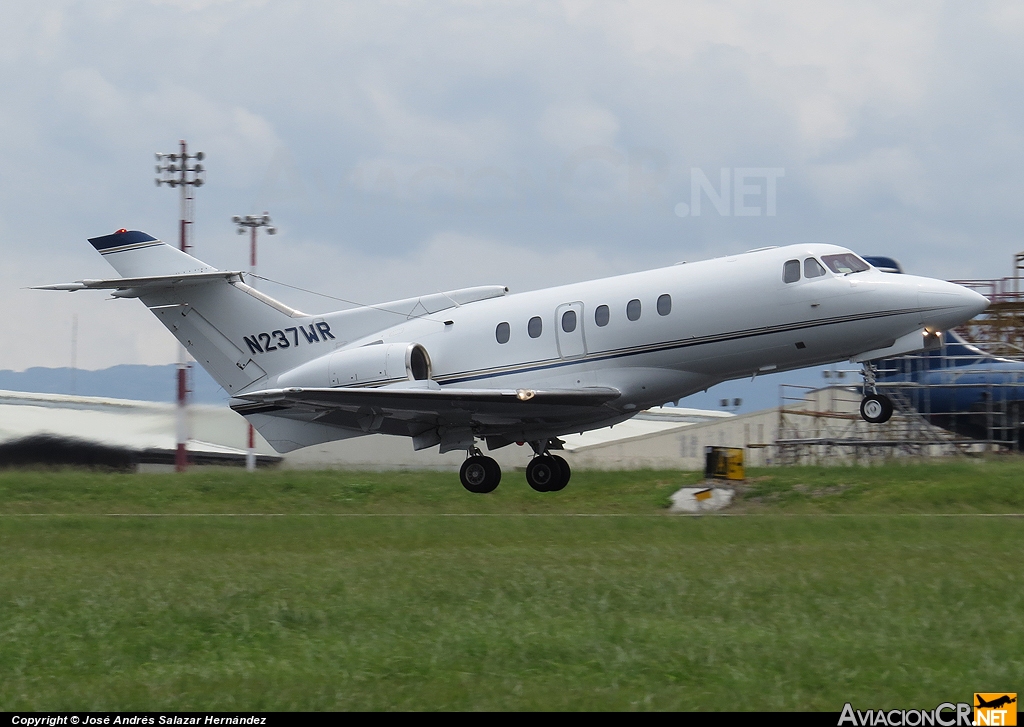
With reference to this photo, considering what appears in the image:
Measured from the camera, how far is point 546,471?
2342 centimetres

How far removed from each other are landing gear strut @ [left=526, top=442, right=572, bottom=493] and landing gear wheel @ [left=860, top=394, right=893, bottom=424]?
20.3ft

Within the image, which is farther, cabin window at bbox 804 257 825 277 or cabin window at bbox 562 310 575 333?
cabin window at bbox 562 310 575 333

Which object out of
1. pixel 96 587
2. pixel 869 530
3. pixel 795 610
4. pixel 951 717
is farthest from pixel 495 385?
pixel 951 717

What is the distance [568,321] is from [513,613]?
11683 mm

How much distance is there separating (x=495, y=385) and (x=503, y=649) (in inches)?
528

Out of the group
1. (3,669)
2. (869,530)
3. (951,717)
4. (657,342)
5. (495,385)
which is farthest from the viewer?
(495,385)

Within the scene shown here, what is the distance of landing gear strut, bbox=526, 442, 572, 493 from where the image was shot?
23391mm

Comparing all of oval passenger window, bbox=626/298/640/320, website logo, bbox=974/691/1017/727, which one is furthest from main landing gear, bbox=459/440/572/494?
website logo, bbox=974/691/1017/727

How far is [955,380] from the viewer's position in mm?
36156

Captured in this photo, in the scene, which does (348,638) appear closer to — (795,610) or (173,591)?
(173,591)

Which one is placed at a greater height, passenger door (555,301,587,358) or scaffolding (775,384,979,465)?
passenger door (555,301,587,358)

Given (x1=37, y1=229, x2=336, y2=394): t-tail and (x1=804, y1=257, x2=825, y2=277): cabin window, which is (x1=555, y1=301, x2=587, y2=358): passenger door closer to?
(x1=804, y1=257, x2=825, y2=277): cabin window

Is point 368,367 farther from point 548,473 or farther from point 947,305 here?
point 947,305

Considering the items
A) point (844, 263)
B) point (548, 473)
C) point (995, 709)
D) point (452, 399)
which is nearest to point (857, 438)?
point (548, 473)
